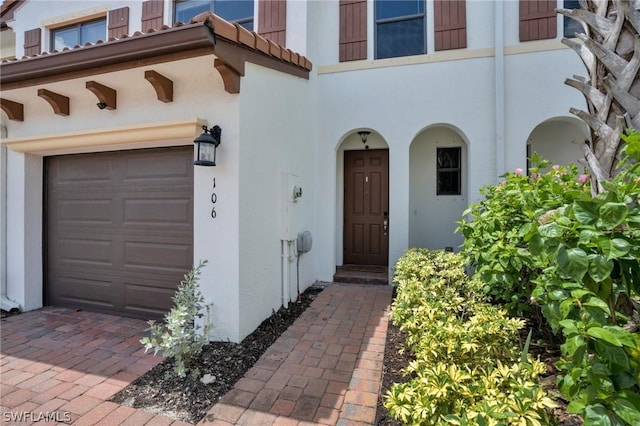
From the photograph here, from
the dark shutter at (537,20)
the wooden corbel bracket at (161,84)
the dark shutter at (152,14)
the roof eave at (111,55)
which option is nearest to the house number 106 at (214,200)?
the wooden corbel bracket at (161,84)

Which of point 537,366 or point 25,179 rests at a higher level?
point 25,179

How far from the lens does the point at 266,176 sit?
4.31 meters

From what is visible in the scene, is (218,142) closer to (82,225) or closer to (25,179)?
(82,225)

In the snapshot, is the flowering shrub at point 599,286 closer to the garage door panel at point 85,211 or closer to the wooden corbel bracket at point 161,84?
the wooden corbel bracket at point 161,84

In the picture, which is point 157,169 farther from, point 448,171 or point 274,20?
point 448,171

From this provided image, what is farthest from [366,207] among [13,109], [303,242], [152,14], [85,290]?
[13,109]

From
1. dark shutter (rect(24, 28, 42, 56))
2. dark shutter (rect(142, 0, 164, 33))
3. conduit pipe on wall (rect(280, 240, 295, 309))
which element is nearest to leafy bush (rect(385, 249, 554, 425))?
conduit pipe on wall (rect(280, 240, 295, 309))

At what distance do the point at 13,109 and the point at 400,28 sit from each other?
21.7 ft

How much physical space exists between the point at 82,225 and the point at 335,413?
472 centimetres

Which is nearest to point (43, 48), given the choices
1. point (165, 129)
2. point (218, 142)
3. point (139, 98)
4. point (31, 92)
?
point (31, 92)

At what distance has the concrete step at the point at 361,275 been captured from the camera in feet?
19.3

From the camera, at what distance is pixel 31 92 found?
4.42 meters

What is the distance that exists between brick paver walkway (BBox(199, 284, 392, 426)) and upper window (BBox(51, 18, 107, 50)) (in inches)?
298

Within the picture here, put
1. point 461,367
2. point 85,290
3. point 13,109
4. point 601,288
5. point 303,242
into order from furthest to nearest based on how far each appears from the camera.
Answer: point 303,242, point 85,290, point 13,109, point 461,367, point 601,288
